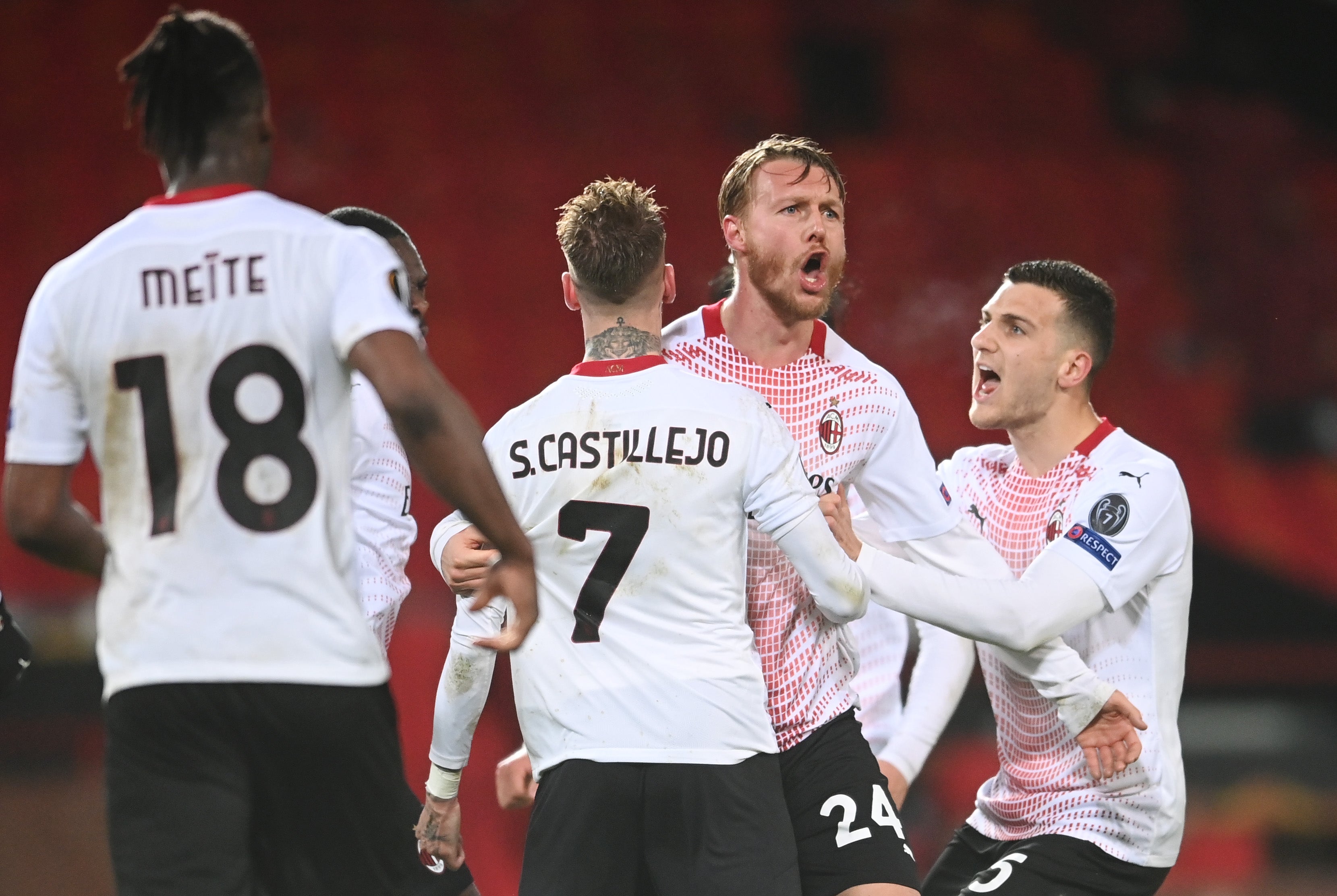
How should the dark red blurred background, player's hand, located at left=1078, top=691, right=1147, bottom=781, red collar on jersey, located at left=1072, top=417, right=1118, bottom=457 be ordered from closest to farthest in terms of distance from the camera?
1. player's hand, located at left=1078, top=691, right=1147, bottom=781
2. red collar on jersey, located at left=1072, top=417, right=1118, bottom=457
3. the dark red blurred background

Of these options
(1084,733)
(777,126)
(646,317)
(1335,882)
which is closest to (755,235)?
(646,317)

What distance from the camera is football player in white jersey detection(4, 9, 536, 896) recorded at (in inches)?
91.7

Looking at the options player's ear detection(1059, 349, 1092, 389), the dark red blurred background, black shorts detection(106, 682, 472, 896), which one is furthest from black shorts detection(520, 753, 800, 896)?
the dark red blurred background

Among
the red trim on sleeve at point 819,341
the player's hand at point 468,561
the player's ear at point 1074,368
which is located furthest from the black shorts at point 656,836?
the player's ear at point 1074,368

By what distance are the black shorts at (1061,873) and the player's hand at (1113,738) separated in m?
0.23

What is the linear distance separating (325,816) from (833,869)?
1.25 meters

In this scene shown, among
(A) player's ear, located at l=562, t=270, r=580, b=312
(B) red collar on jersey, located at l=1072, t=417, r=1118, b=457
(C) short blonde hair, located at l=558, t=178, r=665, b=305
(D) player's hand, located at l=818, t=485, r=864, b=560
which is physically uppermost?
(C) short blonde hair, located at l=558, t=178, r=665, b=305

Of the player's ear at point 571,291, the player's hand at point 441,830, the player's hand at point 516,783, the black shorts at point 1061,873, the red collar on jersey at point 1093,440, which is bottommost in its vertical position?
the black shorts at point 1061,873

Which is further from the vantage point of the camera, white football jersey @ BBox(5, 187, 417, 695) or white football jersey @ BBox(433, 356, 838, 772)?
white football jersey @ BBox(433, 356, 838, 772)

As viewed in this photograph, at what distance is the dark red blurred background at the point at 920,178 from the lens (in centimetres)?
1014

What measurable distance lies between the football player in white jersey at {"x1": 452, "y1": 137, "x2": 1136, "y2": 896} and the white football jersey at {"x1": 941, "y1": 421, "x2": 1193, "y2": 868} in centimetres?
21

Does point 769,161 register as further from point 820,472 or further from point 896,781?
point 896,781

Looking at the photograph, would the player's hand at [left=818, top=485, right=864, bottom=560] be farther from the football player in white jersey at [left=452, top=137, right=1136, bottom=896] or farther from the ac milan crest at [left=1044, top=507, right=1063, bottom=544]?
the ac milan crest at [left=1044, top=507, right=1063, bottom=544]

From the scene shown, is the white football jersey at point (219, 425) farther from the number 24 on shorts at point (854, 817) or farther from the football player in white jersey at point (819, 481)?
the number 24 on shorts at point (854, 817)
